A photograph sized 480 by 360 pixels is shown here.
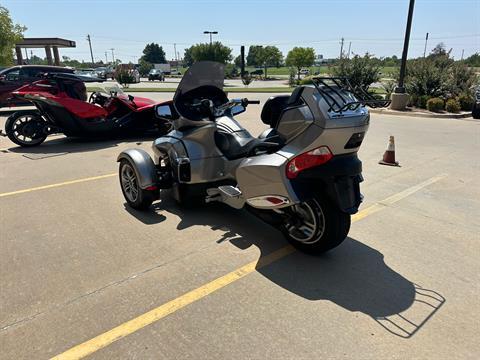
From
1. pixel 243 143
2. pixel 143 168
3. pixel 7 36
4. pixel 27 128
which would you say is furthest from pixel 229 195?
pixel 7 36

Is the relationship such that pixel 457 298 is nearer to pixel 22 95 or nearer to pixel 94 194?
pixel 94 194

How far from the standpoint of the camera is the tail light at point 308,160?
293 centimetres

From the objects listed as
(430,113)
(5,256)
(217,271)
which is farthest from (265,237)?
(430,113)

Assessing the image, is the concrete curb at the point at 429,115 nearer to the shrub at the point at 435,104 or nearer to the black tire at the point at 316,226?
the shrub at the point at 435,104

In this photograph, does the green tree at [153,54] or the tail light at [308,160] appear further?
the green tree at [153,54]

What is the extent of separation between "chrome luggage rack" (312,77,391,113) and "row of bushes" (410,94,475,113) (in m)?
13.8

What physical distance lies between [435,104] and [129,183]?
1418 cm

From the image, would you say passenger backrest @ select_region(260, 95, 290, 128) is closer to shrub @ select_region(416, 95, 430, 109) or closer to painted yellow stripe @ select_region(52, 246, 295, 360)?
painted yellow stripe @ select_region(52, 246, 295, 360)

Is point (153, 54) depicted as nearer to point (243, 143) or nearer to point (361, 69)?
point (361, 69)

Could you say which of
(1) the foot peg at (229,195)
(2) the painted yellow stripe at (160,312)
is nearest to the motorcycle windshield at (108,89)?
(1) the foot peg at (229,195)

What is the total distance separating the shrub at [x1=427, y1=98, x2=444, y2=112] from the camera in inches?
587

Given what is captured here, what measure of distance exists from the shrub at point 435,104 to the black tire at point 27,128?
553 inches

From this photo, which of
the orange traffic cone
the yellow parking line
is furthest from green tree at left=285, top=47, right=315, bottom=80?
the yellow parking line

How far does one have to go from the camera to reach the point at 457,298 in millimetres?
2875
